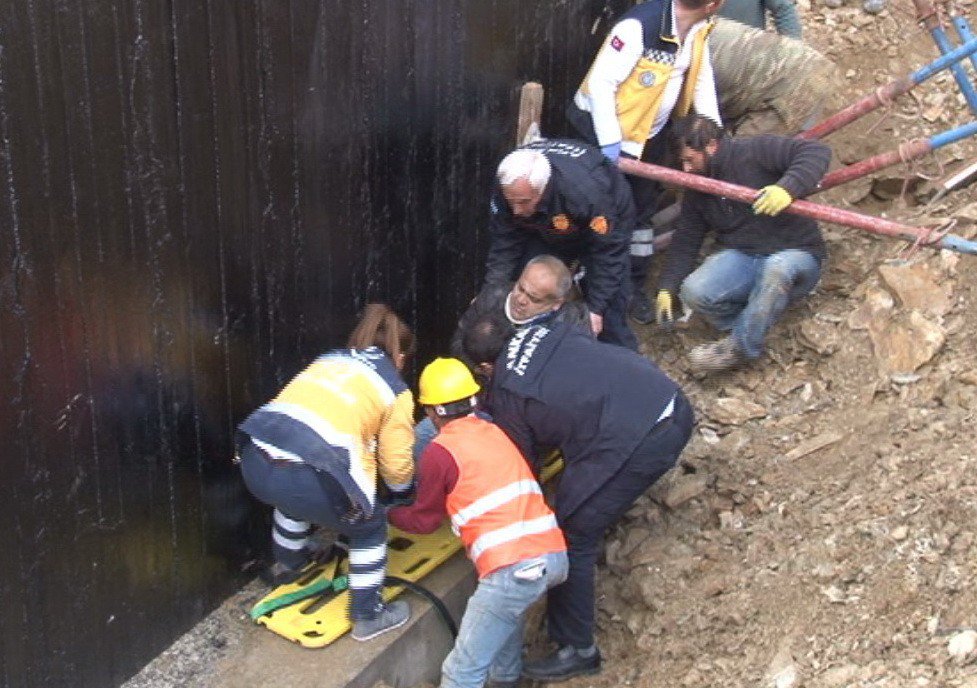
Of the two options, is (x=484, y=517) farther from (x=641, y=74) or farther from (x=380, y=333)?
(x=641, y=74)

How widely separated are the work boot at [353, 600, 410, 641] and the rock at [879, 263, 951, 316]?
2783mm

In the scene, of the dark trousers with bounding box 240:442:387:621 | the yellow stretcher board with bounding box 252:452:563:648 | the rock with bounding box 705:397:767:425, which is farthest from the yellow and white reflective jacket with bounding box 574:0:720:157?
the dark trousers with bounding box 240:442:387:621

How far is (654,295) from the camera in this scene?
260 inches

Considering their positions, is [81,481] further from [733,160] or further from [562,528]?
[733,160]

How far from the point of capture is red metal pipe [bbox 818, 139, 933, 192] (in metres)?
5.40

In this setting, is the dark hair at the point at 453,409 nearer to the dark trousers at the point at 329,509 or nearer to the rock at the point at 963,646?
the dark trousers at the point at 329,509

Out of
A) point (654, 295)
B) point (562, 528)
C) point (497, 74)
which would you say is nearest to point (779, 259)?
point (654, 295)

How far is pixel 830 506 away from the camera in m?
4.98

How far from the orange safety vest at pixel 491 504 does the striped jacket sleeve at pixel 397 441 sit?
172 mm

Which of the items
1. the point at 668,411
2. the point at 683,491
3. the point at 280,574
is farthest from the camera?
the point at 683,491

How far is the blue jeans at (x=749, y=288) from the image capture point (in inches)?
225

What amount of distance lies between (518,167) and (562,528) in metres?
1.40

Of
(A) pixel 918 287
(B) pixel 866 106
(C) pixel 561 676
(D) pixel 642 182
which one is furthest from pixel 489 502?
(B) pixel 866 106

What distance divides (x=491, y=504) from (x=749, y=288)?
88.7 inches
